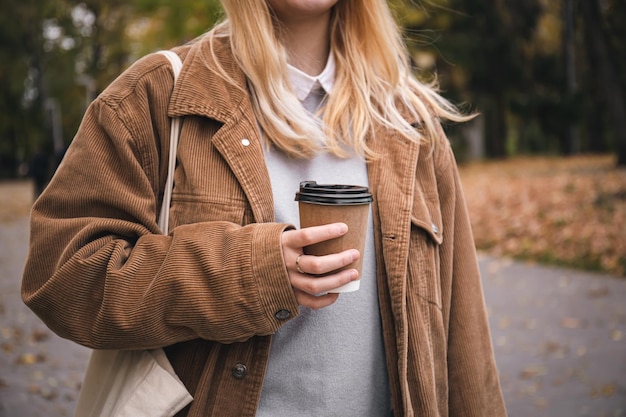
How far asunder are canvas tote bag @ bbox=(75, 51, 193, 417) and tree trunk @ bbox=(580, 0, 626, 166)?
14.4 meters

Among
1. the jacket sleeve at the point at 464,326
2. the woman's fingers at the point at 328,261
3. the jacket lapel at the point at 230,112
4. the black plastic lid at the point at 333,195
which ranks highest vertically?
the jacket lapel at the point at 230,112

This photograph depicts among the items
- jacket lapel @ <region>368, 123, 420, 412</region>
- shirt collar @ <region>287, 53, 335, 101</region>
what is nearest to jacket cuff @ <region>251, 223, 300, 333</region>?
jacket lapel @ <region>368, 123, 420, 412</region>

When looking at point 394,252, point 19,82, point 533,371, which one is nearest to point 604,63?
point 533,371

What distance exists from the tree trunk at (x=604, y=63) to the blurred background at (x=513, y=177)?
30mm

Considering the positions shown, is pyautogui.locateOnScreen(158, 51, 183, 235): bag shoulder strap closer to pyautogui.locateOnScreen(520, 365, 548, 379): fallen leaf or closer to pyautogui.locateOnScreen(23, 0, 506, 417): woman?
pyautogui.locateOnScreen(23, 0, 506, 417): woman

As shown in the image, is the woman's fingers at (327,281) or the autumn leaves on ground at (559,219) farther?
the autumn leaves on ground at (559,219)

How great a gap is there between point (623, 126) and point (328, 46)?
47.0ft

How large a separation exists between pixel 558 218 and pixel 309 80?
1018cm

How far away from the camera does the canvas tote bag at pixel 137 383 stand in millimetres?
1614

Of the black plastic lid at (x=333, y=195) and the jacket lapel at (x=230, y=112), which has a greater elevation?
the jacket lapel at (x=230, y=112)

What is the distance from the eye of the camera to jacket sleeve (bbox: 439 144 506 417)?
6.54ft

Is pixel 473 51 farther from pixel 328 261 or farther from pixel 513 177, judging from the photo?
pixel 328 261

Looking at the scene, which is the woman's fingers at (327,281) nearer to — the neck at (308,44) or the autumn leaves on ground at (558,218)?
the neck at (308,44)

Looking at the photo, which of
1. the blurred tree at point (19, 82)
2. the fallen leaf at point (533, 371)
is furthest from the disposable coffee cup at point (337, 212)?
the blurred tree at point (19, 82)
